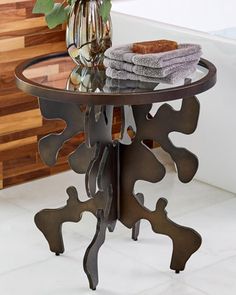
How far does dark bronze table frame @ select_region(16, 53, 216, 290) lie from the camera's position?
278 cm

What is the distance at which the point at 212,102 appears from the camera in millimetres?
3408

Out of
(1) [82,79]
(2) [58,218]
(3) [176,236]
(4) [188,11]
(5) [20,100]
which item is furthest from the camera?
(4) [188,11]

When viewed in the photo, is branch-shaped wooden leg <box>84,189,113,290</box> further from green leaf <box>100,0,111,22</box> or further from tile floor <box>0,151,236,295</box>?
green leaf <box>100,0,111,22</box>

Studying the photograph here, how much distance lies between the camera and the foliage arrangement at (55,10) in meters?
2.73

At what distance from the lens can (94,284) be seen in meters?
2.75

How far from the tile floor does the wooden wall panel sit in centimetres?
10

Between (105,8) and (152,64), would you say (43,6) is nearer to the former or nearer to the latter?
(105,8)

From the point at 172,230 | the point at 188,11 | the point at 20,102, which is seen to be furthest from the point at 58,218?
the point at 188,11

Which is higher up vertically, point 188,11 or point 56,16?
point 56,16

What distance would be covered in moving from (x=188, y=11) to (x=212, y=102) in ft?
2.79

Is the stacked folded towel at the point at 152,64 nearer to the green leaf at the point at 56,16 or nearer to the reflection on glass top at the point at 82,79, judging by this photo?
the reflection on glass top at the point at 82,79

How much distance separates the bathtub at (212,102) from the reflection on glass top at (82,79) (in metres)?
0.48

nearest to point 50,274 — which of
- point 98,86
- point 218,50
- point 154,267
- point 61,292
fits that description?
point 61,292

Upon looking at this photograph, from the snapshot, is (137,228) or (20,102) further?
(20,102)
